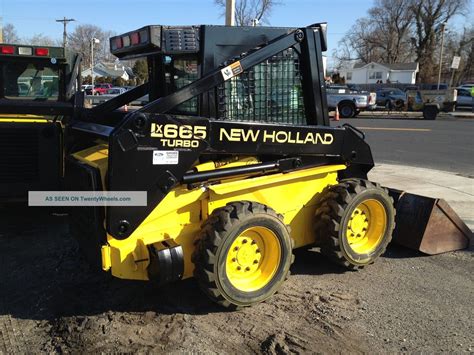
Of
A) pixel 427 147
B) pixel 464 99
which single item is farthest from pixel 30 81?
pixel 464 99

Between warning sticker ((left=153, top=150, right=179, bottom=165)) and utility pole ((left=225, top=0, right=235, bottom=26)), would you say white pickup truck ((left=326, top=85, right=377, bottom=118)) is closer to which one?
utility pole ((left=225, top=0, right=235, bottom=26))

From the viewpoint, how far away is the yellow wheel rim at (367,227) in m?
4.49

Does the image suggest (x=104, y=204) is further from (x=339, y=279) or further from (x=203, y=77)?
(x=339, y=279)

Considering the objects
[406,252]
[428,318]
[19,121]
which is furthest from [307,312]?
[19,121]

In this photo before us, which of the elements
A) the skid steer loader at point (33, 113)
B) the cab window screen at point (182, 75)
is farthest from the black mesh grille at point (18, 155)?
the cab window screen at point (182, 75)

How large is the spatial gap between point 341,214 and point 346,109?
23.2 m

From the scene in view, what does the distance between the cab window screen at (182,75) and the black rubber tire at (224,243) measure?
85 cm

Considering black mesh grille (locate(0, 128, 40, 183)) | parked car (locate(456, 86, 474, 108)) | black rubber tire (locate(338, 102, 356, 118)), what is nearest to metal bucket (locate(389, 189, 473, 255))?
black mesh grille (locate(0, 128, 40, 183))

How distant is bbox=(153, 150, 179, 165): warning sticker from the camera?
3346 millimetres

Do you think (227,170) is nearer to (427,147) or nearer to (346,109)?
(427,147)

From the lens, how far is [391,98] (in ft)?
112

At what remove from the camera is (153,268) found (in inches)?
135

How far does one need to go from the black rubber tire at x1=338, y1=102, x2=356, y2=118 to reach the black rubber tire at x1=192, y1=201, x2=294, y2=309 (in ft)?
77.4

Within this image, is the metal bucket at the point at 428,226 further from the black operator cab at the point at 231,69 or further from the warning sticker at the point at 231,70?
the warning sticker at the point at 231,70
